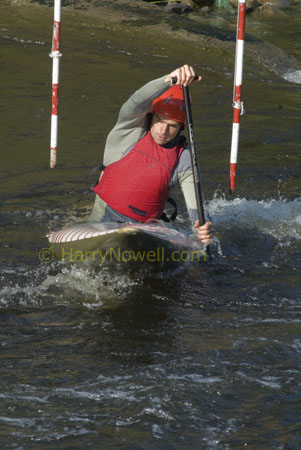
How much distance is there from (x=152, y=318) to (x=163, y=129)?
129cm

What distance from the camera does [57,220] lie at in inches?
242

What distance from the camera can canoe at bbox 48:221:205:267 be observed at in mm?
4301

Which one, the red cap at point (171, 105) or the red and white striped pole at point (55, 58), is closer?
the red cap at point (171, 105)

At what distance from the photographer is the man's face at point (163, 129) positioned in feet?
15.2

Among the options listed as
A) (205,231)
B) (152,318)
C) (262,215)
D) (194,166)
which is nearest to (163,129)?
(194,166)

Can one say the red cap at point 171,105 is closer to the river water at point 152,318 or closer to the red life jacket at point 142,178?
the red life jacket at point 142,178

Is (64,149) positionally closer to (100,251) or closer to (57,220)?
(57,220)

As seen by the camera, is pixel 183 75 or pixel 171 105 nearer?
pixel 183 75

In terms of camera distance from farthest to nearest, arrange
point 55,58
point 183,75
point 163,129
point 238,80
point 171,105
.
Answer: point 238,80 < point 55,58 < point 163,129 < point 171,105 < point 183,75

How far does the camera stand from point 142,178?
15.5 ft

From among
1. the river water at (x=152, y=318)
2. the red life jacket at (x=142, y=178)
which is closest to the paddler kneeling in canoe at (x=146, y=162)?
the red life jacket at (x=142, y=178)

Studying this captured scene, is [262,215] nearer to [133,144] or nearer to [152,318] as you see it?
[133,144]

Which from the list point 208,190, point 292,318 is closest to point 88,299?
point 292,318

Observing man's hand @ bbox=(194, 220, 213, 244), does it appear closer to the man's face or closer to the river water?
the river water
